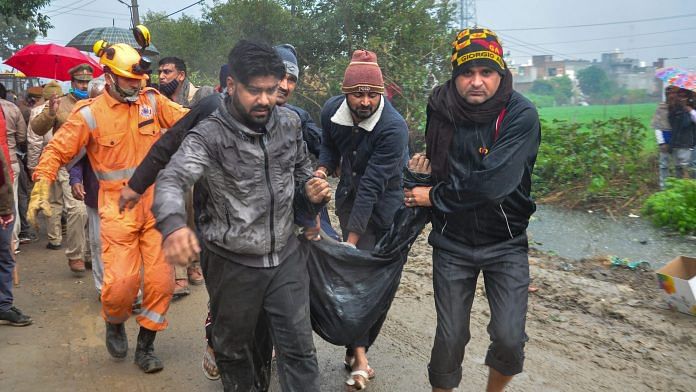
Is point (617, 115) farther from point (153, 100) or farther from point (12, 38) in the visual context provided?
point (12, 38)

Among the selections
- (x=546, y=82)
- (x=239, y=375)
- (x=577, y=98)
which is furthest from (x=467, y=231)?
(x=546, y=82)

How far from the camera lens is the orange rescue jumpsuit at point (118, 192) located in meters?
4.40

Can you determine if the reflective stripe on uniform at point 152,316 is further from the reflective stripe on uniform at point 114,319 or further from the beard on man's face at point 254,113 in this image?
the beard on man's face at point 254,113

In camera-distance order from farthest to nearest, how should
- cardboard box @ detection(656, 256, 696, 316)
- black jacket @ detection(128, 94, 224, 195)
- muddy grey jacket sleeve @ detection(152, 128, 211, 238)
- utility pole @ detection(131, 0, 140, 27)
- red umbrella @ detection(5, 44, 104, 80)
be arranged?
1. utility pole @ detection(131, 0, 140, 27)
2. red umbrella @ detection(5, 44, 104, 80)
3. cardboard box @ detection(656, 256, 696, 316)
4. black jacket @ detection(128, 94, 224, 195)
5. muddy grey jacket sleeve @ detection(152, 128, 211, 238)

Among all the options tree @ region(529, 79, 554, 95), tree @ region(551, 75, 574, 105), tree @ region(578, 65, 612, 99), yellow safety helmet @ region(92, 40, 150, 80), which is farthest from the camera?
tree @ region(529, 79, 554, 95)

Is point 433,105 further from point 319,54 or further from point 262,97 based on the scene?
point 319,54

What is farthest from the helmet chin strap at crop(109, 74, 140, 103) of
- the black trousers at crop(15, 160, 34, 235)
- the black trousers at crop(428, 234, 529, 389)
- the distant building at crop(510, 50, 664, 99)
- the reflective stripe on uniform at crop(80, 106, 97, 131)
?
the distant building at crop(510, 50, 664, 99)

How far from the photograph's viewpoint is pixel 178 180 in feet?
9.29

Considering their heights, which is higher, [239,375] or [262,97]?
[262,97]

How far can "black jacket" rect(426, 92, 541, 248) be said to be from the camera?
3.09 metres

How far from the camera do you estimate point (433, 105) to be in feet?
11.3

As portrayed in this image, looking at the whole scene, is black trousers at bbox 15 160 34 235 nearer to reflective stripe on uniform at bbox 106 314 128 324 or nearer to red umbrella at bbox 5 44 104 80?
red umbrella at bbox 5 44 104 80

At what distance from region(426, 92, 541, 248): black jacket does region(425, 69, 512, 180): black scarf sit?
0.10ft

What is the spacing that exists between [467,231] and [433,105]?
2.31 feet
